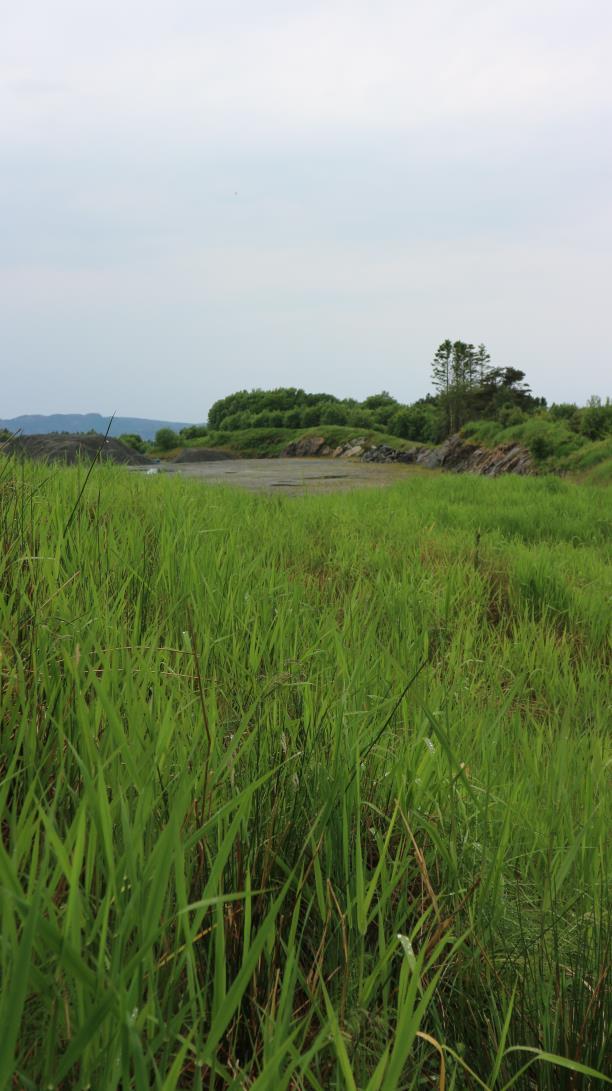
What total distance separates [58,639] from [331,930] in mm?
740

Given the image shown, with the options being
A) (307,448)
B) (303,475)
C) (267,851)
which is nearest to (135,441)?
(307,448)

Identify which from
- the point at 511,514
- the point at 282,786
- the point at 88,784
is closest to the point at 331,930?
the point at 282,786

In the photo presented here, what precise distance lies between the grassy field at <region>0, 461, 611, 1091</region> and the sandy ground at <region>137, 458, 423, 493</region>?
5.84m

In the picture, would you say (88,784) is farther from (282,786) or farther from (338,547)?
(338,547)

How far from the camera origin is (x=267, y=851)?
99 cm

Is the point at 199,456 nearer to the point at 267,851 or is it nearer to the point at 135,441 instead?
the point at 135,441

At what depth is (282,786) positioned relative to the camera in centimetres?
114

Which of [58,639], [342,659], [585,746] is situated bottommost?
[585,746]

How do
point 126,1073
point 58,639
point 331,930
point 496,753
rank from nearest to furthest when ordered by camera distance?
point 126,1073
point 331,930
point 58,639
point 496,753

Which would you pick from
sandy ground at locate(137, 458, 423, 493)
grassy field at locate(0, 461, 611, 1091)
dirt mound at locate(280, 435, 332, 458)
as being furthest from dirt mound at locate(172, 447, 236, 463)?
grassy field at locate(0, 461, 611, 1091)

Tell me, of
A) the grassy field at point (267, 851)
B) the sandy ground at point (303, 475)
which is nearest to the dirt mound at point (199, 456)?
the sandy ground at point (303, 475)

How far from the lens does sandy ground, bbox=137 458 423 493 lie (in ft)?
29.1

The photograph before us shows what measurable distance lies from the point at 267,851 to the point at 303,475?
9692 mm

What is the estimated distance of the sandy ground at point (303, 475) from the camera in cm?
888
